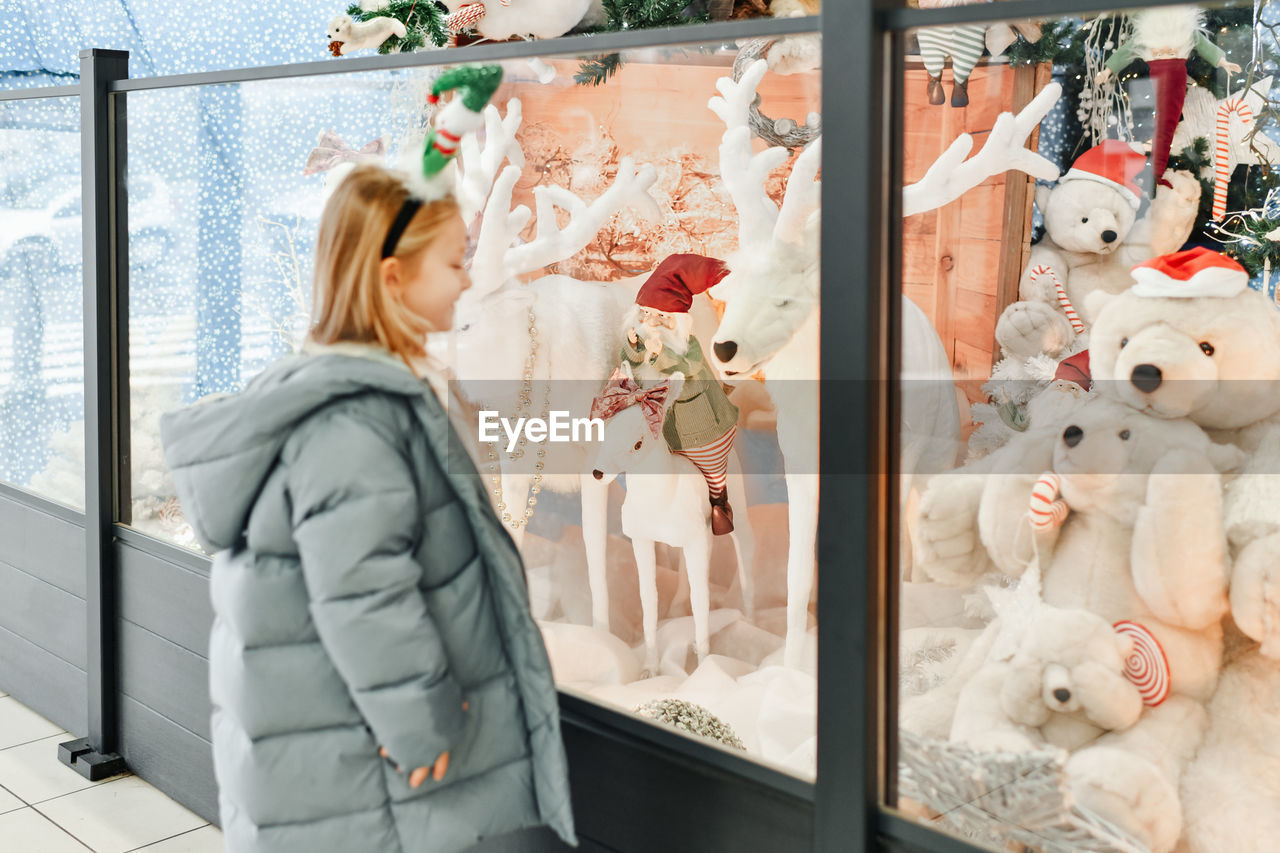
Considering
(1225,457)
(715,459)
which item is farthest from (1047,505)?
(715,459)

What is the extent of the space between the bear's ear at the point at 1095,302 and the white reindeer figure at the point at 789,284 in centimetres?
21

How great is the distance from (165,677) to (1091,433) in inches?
80.7

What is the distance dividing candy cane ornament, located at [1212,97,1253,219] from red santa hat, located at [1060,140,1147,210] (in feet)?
0.29

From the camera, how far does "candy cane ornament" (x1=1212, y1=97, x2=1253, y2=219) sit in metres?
1.47

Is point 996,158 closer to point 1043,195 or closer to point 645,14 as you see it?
point 1043,195

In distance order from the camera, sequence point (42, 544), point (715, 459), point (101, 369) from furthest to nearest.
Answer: point (42, 544) → point (101, 369) → point (715, 459)

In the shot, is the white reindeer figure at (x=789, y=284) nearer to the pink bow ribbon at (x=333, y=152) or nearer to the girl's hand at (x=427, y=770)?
the girl's hand at (x=427, y=770)

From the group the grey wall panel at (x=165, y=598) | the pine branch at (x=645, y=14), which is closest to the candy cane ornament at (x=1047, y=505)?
the pine branch at (x=645, y=14)

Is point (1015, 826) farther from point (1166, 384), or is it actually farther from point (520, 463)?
point (520, 463)

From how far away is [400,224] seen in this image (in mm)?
1455

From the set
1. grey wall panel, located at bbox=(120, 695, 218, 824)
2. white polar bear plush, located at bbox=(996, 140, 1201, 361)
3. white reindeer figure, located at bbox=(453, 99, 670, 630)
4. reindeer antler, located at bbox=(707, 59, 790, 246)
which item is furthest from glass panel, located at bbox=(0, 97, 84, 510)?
white polar bear plush, located at bbox=(996, 140, 1201, 361)

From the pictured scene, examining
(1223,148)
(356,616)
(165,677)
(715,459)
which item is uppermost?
(1223,148)

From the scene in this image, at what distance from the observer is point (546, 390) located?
1.95 meters

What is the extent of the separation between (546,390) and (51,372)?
177 cm
